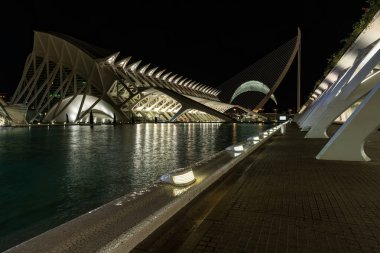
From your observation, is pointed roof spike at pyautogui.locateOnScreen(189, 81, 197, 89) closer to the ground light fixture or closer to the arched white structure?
the arched white structure

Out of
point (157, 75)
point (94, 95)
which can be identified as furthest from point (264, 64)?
point (94, 95)

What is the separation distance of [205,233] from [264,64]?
79.4 m

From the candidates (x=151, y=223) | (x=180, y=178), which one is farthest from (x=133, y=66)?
(x=151, y=223)

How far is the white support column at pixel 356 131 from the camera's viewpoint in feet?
24.5

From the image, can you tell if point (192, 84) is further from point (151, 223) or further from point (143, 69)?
point (151, 223)

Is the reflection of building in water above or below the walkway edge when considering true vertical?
above

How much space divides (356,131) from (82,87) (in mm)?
58277

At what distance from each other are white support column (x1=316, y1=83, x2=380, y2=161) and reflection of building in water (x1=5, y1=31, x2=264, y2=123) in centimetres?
4837

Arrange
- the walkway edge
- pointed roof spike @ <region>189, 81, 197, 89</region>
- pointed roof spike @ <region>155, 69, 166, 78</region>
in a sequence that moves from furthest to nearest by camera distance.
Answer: pointed roof spike @ <region>189, 81, 197, 89</region> < pointed roof spike @ <region>155, 69, 166, 78</region> < the walkway edge

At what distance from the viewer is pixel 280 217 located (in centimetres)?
396

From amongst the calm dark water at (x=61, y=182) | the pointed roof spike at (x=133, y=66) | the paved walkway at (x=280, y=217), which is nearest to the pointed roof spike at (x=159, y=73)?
the pointed roof spike at (x=133, y=66)

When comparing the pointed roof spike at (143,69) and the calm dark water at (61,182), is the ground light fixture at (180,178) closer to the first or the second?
the calm dark water at (61,182)

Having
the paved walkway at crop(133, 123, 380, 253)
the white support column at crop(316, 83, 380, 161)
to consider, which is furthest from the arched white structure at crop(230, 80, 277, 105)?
the paved walkway at crop(133, 123, 380, 253)

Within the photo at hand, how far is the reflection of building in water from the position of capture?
59219mm
